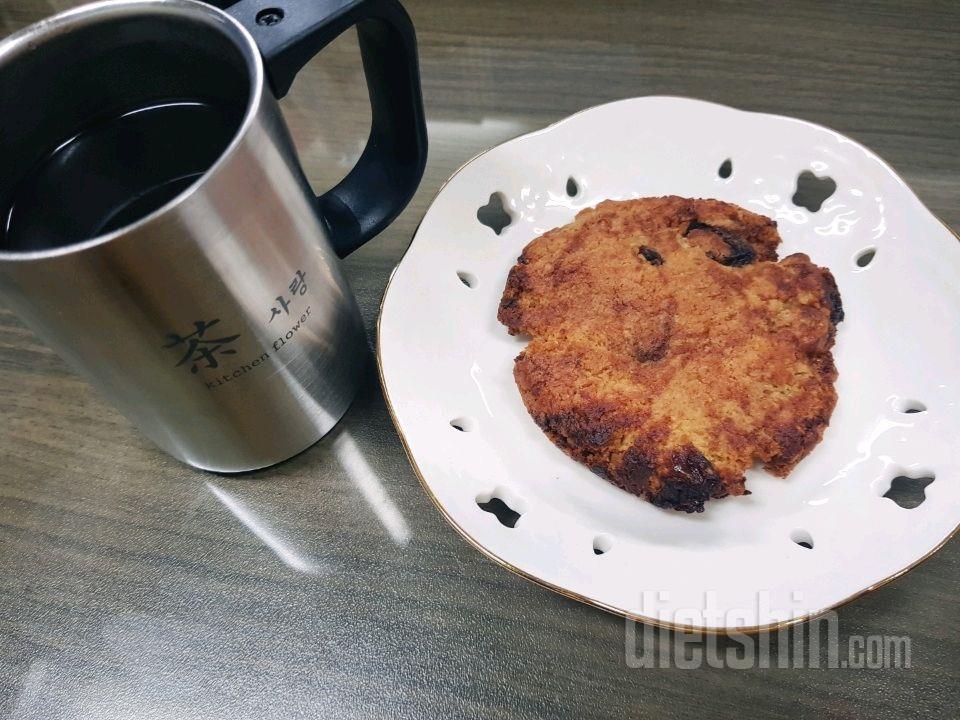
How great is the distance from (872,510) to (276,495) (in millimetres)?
616

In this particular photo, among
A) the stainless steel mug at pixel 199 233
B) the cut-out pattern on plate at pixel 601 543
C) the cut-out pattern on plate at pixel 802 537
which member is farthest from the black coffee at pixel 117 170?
the cut-out pattern on plate at pixel 802 537

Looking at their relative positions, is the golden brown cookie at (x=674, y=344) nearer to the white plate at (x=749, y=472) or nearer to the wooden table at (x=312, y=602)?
the white plate at (x=749, y=472)

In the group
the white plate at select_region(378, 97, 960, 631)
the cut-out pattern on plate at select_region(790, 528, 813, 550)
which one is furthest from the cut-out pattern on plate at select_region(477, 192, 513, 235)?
the cut-out pattern on plate at select_region(790, 528, 813, 550)

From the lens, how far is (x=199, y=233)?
0.47 metres

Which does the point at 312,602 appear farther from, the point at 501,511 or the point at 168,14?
the point at 168,14

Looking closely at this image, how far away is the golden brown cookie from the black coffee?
0.37 meters

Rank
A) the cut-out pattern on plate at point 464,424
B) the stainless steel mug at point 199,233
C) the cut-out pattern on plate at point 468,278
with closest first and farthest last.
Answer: the stainless steel mug at point 199,233 → the cut-out pattern on plate at point 464,424 → the cut-out pattern on plate at point 468,278

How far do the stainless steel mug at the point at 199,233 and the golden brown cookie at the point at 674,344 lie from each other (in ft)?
0.79

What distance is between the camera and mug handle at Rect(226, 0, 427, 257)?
20.9 inches

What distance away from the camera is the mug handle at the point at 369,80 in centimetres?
53

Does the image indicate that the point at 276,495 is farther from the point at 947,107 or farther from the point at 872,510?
the point at 947,107

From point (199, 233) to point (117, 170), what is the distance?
183mm

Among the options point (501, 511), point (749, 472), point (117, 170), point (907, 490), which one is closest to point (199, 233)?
point (117, 170)

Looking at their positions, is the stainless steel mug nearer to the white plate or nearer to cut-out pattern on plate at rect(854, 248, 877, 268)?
the white plate
